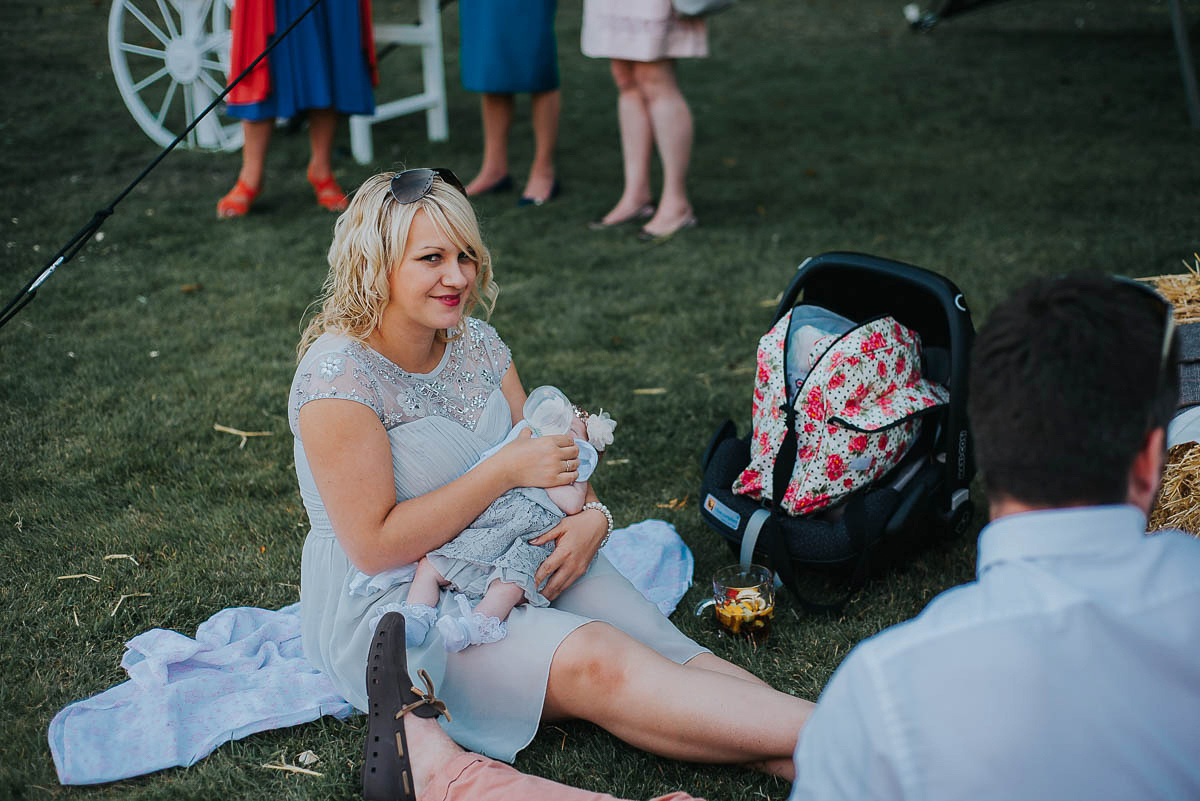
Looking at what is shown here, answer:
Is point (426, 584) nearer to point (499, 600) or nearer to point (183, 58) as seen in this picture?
point (499, 600)

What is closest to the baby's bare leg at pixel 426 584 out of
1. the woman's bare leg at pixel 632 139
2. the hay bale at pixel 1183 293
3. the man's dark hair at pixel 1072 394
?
the man's dark hair at pixel 1072 394

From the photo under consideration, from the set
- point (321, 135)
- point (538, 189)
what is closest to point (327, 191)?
point (321, 135)

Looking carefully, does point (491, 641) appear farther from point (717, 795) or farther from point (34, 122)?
point (34, 122)

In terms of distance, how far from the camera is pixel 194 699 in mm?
2309

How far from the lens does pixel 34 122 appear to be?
7074mm

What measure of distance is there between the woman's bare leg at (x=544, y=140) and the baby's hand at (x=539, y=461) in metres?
3.97

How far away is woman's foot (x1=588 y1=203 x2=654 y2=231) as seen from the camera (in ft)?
18.5

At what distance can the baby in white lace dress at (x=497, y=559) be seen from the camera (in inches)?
81.5

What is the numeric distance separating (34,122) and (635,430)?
5.41 metres

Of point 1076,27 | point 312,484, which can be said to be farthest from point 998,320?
point 1076,27

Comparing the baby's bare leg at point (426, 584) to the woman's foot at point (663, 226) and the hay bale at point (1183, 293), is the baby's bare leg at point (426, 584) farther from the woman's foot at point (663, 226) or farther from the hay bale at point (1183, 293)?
the woman's foot at point (663, 226)

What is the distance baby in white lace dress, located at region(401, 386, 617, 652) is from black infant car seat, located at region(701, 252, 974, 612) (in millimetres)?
557

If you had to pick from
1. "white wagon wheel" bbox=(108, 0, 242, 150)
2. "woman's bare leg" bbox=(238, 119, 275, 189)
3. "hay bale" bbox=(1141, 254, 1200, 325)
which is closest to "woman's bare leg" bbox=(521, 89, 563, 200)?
"woman's bare leg" bbox=(238, 119, 275, 189)

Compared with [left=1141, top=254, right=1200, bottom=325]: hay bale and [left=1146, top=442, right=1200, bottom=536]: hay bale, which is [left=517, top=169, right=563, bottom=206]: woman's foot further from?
[left=1146, top=442, right=1200, bottom=536]: hay bale
